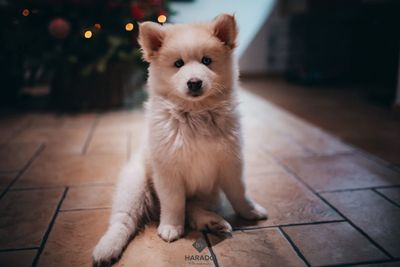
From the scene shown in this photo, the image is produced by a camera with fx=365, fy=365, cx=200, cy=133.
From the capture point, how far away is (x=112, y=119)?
344 centimetres

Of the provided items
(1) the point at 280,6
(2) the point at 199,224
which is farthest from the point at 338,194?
(1) the point at 280,6

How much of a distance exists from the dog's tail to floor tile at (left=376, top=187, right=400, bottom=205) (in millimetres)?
1105

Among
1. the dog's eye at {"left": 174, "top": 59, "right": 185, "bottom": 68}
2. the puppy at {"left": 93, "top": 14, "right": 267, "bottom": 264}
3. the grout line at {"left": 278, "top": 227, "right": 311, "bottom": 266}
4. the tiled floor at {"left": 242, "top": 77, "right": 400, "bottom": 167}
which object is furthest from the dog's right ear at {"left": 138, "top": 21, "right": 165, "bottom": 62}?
the tiled floor at {"left": 242, "top": 77, "right": 400, "bottom": 167}

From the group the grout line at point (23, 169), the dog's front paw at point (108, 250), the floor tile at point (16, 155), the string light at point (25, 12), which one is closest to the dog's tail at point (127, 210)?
the dog's front paw at point (108, 250)

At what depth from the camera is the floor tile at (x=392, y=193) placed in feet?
5.61

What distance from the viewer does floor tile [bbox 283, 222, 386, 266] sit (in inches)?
49.9

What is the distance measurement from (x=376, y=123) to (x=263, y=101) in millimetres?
1341

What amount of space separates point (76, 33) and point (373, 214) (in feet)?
9.81

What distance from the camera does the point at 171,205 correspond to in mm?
1413

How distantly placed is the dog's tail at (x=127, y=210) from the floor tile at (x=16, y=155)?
992mm

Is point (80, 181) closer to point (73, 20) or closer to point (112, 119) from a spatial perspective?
point (112, 119)

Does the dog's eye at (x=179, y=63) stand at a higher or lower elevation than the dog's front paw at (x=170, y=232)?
higher

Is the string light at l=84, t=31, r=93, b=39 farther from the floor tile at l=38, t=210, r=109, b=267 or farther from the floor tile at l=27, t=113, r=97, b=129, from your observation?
the floor tile at l=38, t=210, r=109, b=267

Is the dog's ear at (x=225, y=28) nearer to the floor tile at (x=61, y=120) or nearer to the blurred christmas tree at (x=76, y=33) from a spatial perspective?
the floor tile at (x=61, y=120)
